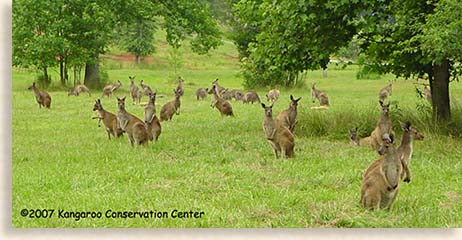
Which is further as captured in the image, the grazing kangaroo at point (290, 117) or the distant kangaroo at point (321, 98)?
the distant kangaroo at point (321, 98)

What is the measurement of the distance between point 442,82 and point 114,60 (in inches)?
1003

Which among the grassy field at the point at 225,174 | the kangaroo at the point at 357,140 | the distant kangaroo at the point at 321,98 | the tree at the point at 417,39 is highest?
the tree at the point at 417,39

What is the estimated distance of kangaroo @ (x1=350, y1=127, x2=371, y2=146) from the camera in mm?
11555

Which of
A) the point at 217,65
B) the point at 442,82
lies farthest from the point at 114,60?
the point at 442,82

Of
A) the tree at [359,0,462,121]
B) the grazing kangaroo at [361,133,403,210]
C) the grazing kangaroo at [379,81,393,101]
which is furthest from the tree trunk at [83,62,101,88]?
the grazing kangaroo at [361,133,403,210]

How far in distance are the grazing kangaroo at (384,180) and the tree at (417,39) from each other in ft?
9.37

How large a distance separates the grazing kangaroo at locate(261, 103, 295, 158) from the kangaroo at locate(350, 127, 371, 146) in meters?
1.62

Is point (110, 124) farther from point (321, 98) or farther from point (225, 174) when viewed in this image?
point (321, 98)

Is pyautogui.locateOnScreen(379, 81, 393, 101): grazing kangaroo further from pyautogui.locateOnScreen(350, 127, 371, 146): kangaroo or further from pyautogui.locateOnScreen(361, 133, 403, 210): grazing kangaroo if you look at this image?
pyautogui.locateOnScreen(361, 133, 403, 210): grazing kangaroo

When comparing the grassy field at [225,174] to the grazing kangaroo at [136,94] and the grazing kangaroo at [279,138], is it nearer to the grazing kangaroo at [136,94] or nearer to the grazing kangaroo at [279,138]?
the grazing kangaroo at [279,138]

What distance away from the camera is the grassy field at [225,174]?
7168 millimetres

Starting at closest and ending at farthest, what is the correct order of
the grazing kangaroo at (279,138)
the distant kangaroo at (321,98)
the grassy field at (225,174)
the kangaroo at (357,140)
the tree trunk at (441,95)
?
the grassy field at (225,174), the grazing kangaroo at (279,138), the kangaroo at (357,140), the tree trunk at (441,95), the distant kangaroo at (321,98)

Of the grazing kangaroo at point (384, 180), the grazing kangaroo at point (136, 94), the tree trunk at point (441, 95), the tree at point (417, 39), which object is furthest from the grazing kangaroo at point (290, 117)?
Result: the grazing kangaroo at point (136, 94)

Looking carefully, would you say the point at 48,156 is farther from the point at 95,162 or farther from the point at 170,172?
the point at 170,172
